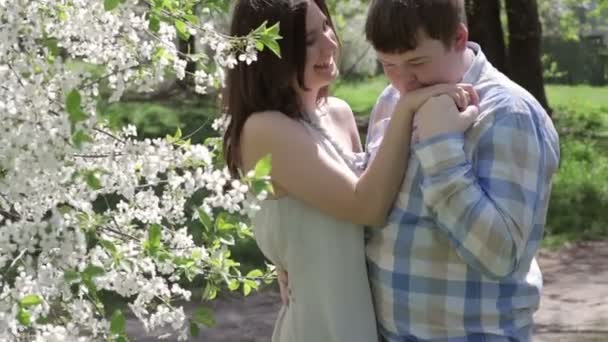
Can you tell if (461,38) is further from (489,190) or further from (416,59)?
(489,190)

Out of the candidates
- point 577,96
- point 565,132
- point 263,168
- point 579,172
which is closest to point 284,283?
point 263,168

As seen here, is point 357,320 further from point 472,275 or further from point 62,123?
point 62,123

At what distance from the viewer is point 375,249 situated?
2371 millimetres

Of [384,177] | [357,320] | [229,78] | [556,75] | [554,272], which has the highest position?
[229,78]

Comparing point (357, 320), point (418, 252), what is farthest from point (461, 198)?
point (357, 320)

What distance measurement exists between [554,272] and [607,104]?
13.5 metres

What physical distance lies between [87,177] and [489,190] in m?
0.73

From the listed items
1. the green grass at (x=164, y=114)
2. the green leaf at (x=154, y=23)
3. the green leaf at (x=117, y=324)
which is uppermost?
the green leaf at (x=154, y=23)

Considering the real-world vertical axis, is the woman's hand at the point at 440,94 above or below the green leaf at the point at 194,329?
above

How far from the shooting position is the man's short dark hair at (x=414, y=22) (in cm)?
220

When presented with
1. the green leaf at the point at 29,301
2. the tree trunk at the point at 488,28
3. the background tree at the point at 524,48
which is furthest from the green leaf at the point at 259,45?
the background tree at the point at 524,48

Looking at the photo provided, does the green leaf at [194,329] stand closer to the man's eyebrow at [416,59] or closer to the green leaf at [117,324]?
the green leaf at [117,324]

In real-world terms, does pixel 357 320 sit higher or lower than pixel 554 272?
higher

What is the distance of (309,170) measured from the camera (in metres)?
2.39
